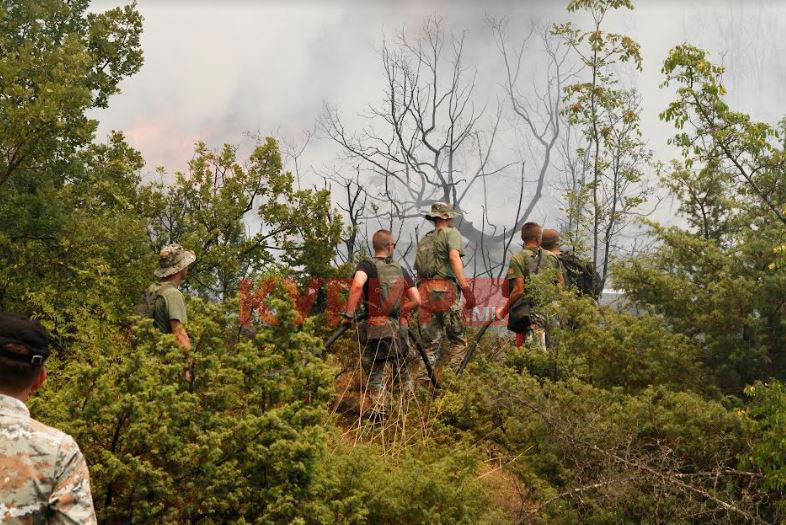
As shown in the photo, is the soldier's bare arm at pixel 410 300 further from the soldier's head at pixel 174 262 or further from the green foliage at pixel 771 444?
the green foliage at pixel 771 444

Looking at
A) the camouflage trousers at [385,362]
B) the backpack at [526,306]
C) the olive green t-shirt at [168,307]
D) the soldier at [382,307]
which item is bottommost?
the olive green t-shirt at [168,307]

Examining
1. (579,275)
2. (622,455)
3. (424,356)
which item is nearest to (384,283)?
(424,356)

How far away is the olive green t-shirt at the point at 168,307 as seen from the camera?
6711 millimetres

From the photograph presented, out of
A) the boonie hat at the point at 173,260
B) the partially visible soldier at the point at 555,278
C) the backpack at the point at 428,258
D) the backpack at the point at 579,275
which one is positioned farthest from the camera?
the backpack at the point at 579,275

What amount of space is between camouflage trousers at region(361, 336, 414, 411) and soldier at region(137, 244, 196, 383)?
236 cm

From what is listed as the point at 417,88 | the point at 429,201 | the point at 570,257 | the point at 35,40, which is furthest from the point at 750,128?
the point at 429,201

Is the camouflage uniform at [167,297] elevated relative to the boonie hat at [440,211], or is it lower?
lower

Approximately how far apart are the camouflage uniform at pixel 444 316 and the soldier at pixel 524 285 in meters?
0.53

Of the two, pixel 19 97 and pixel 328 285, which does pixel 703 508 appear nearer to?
pixel 328 285

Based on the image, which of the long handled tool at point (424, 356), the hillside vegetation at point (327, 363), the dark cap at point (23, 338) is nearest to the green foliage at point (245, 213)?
the hillside vegetation at point (327, 363)

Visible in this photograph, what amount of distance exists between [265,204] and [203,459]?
6.48m

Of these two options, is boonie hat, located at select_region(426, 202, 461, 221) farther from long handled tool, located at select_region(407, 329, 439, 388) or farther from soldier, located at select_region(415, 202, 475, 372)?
long handled tool, located at select_region(407, 329, 439, 388)

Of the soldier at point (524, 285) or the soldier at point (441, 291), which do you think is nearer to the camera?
the soldier at point (524, 285)

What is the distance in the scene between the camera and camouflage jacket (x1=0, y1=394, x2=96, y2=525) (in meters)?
3.04
